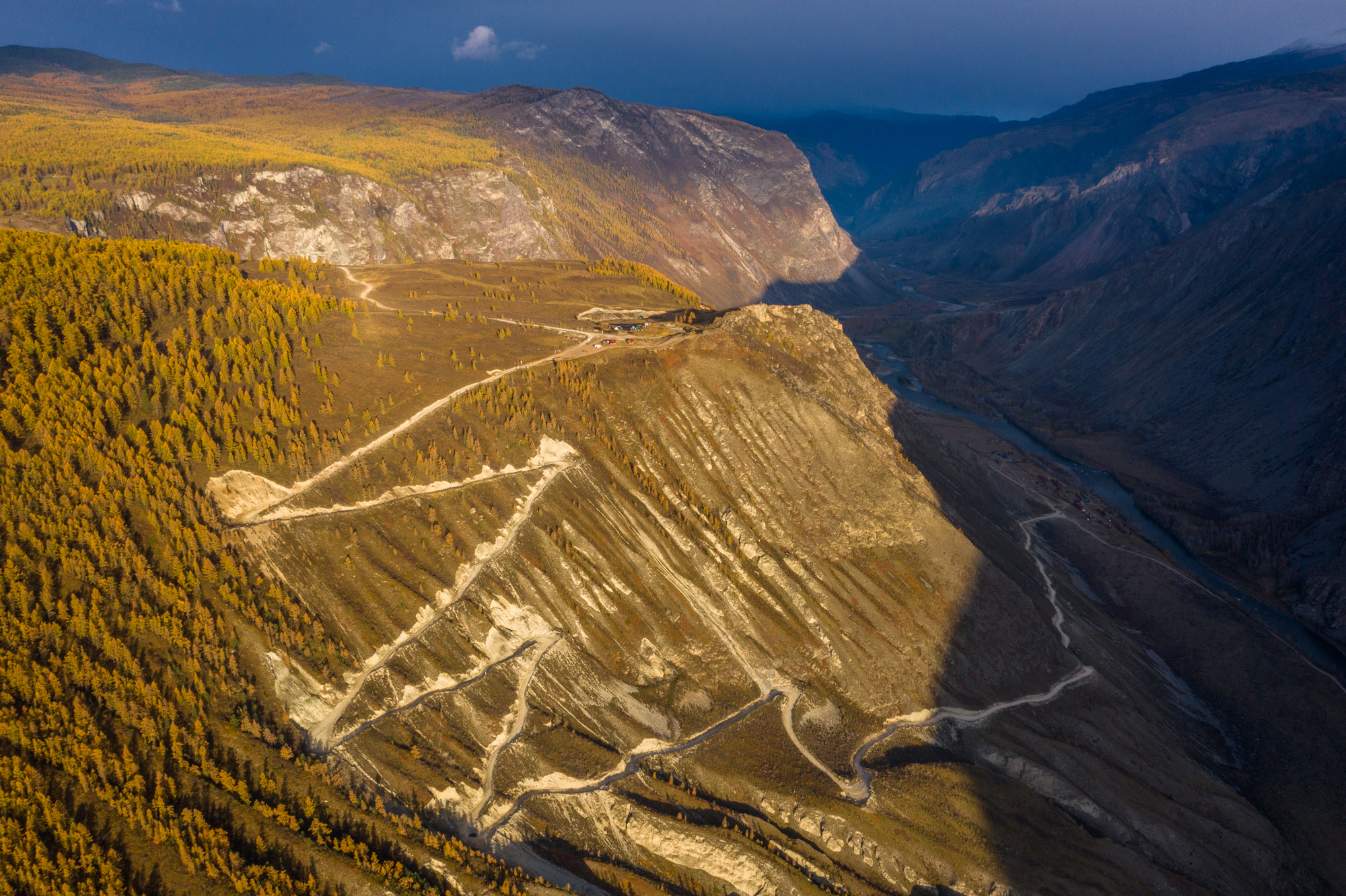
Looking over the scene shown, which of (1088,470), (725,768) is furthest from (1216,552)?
(725,768)

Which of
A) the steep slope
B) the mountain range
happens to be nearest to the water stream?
the mountain range

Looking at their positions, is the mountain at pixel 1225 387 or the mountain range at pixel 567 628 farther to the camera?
the mountain at pixel 1225 387

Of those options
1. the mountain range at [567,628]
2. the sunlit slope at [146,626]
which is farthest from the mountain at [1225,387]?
the sunlit slope at [146,626]

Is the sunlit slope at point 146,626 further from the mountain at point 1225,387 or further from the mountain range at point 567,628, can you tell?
the mountain at point 1225,387

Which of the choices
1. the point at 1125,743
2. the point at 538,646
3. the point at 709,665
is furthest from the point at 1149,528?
the point at 538,646

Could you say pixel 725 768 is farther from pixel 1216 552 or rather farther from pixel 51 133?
pixel 51 133

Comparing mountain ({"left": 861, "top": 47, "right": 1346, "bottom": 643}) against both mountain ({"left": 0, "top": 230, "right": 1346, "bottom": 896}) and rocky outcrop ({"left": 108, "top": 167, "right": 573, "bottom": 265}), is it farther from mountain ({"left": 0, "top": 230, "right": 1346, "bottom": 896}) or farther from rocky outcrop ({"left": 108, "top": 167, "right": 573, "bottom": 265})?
rocky outcrop ({"left": 108, "top": 167, "right": 573, "bottom": 265})
